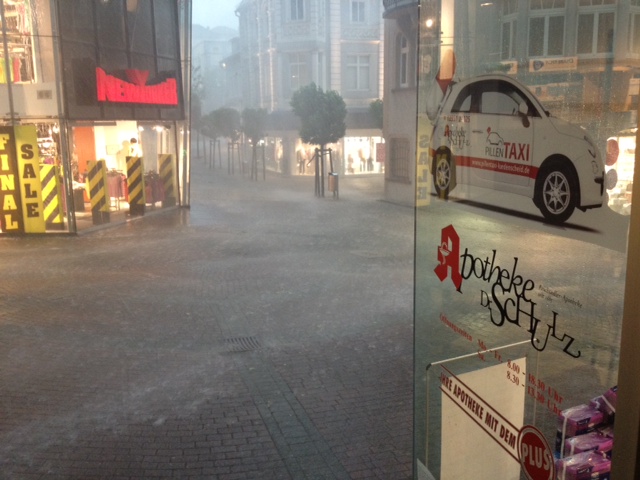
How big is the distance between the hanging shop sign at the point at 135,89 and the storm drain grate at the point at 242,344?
399 inches

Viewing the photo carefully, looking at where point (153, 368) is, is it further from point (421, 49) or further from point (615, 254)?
point (615, 254)

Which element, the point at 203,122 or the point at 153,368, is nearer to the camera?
the point at 153,368

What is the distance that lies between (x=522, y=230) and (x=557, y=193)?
342 millimetres

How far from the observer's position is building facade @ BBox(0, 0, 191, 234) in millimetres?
14297

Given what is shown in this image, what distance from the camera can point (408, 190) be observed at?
21.0 metres

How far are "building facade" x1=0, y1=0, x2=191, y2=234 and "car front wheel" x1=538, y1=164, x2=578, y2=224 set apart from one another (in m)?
13.9

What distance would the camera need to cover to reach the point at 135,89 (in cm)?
1731

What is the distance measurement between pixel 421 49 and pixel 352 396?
12.5ft

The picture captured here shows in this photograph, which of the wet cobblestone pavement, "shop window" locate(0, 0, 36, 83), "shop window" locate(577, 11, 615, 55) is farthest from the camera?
"shop window" locate(0, 0, 36, 83)

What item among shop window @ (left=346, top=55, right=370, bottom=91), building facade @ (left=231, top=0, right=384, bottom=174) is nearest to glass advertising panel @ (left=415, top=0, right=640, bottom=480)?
building facade @ (left=231, top=0, right=384, bottom=174)

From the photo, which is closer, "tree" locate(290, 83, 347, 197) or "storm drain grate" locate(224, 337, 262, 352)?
"storm drain grate" locate(224, 337, 262, 352)

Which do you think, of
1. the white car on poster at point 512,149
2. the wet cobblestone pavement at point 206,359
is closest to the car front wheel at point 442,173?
the white car on poster at point 512,149

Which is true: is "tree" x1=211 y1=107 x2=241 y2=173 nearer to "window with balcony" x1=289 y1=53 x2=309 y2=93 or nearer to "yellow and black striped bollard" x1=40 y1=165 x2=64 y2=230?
"window with balcony" x1=289 y1=53 x2=309 y2=93

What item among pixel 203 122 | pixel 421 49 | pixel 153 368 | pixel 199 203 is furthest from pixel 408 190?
pixel 203 122
